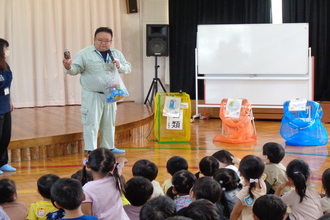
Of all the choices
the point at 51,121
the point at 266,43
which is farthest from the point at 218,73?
the point at 51,121

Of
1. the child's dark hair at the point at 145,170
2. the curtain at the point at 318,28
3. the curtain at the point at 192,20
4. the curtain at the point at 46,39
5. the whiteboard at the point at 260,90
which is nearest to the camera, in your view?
the child's dark hair at the point at 145,170

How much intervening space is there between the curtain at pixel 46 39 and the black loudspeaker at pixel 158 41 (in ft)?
2.54

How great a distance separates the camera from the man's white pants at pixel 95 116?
4.21 m

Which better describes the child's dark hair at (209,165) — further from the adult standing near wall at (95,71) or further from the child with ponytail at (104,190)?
the adult standing near wall at (95,71)

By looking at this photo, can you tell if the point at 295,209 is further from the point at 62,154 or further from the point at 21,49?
the point at 21,49

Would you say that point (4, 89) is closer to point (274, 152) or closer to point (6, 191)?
point (6, 191)

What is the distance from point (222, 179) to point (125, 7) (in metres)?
6.91

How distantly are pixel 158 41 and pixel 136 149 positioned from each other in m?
3.58

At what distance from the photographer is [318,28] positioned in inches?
303

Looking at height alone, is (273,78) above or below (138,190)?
above

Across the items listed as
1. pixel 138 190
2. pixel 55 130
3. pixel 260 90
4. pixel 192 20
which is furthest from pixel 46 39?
pixel 138 190

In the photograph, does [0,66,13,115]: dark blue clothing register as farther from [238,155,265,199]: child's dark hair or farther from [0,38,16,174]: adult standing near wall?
[238,155,265,199]: child's dark hair

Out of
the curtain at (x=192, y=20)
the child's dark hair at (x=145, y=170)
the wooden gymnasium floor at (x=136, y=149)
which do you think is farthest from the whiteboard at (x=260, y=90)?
the child's dark hair at (x=145, y=170)

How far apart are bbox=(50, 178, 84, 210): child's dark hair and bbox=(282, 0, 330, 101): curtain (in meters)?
6.60
